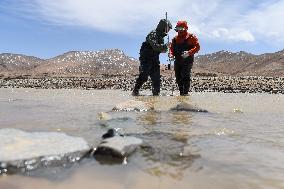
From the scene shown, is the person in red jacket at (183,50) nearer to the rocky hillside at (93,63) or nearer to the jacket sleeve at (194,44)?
the jacket sleeve at (194,44)

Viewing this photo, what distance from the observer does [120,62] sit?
6312 centimetres

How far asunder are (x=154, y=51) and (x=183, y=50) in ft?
2.70

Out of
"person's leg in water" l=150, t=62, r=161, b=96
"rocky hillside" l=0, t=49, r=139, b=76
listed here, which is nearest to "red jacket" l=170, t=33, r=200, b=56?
"person's leg in water" l=150, t=62, r=161, b=96

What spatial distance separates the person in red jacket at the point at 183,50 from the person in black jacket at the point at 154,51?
12.6 inches

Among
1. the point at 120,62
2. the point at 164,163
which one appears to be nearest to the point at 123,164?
the point at 164,163

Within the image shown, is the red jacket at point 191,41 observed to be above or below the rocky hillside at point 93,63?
below

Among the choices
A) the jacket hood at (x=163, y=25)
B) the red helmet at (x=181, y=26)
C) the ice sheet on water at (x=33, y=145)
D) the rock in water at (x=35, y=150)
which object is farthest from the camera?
the jacket hood at (x=163, y=25)

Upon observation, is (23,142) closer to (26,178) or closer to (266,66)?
(26,178)

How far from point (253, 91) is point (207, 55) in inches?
3036

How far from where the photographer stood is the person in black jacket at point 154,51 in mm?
12734

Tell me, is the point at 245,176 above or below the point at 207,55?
below

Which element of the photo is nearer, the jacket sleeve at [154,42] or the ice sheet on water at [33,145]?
the ice sheet on water at [33,145]

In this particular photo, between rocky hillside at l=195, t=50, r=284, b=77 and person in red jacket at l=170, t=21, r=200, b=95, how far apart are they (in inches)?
1413

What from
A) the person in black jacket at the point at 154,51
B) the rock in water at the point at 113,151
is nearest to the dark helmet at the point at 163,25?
the person in black jacket at the point at 154,51
